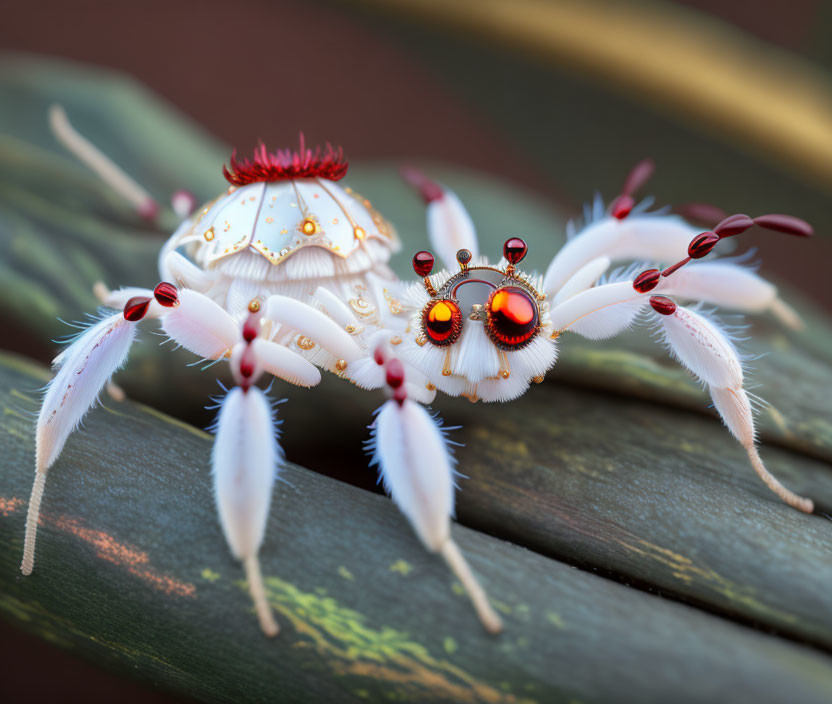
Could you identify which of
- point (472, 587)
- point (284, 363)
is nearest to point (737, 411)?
point (472, 587)

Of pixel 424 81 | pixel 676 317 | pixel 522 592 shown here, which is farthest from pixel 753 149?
pixel 522 592

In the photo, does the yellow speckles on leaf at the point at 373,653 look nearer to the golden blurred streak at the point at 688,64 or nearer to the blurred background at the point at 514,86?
the blurred background at the point at 514,86

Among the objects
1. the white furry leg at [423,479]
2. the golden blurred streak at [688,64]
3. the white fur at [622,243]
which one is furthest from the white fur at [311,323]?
the golden blurred streak at [688,64]

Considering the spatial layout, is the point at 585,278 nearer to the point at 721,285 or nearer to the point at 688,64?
the point at 721,285

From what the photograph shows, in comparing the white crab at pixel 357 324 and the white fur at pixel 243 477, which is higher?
the white crab at pixel 357 324

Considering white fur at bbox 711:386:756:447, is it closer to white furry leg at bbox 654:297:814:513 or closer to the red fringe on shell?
white furry leg at bbox 654:297:814:513

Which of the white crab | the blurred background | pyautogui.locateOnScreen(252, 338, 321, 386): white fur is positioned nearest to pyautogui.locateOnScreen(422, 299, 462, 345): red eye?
the white crab
